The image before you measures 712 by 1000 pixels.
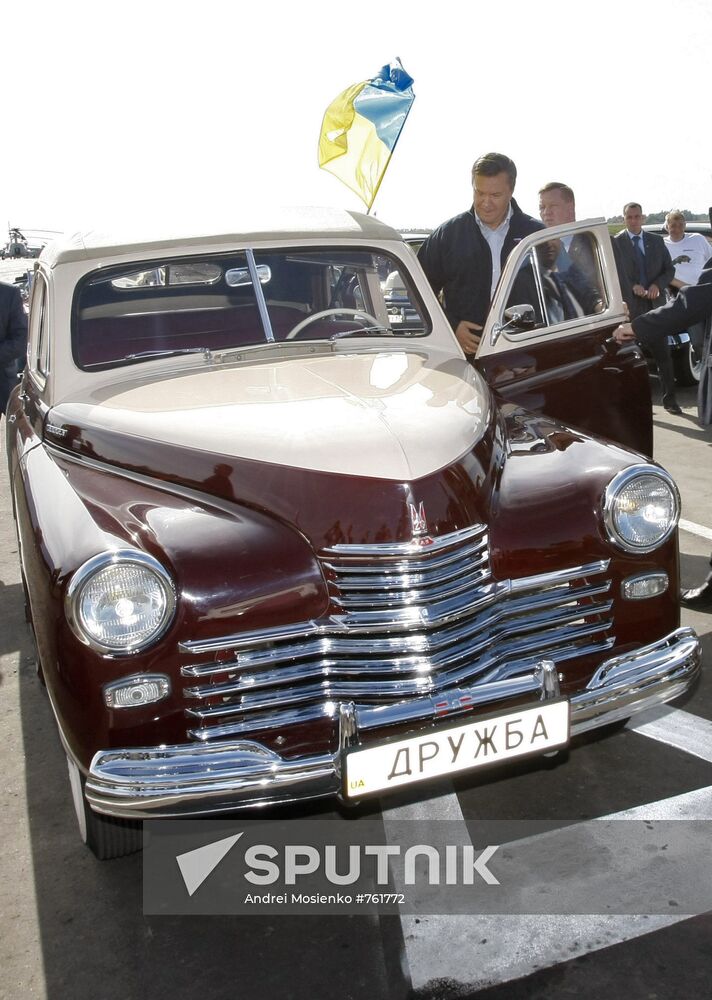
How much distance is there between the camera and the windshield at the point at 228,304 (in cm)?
389

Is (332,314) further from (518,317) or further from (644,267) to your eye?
(644,267)

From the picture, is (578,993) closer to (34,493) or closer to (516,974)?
(516,974)

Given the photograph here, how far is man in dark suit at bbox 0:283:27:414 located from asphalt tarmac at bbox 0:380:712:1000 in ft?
11.6

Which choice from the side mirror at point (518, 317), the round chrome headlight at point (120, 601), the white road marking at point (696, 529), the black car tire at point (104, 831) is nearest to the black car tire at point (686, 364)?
the white road marking at point (696, 529)

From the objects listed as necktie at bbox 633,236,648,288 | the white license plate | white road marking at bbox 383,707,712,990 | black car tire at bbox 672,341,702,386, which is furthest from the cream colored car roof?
black car tire at bbox 672,341,702,386

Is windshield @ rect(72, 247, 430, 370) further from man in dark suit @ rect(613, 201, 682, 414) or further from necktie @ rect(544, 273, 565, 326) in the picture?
man in dark suit @ rect(613, 201, 682, 414)

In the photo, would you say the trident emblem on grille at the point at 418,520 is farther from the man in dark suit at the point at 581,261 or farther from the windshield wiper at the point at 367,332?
the man in dark suit at the point at 581,261

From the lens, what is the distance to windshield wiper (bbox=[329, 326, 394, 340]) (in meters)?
3.95

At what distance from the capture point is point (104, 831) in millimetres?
2883

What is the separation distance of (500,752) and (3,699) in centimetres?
240

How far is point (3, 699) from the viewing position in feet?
13.6

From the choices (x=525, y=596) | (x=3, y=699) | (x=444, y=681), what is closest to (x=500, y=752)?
(x=444, y=681)

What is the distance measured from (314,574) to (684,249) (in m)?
9.71

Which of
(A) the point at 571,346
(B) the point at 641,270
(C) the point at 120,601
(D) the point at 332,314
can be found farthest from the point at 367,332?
(B) the point at 641,270
